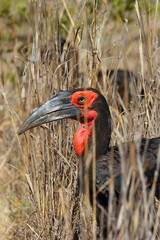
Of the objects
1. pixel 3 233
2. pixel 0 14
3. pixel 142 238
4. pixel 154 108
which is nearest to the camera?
pixel 142 238

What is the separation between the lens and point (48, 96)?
7.32 ft

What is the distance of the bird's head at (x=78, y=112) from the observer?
2.00 m

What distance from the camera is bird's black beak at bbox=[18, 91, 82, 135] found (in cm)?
199

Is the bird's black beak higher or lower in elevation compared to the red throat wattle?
higher

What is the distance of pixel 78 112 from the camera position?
2033 millimetres

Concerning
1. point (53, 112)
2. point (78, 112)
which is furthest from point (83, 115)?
point (53, 112)

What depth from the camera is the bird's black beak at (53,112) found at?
1992 millimetres

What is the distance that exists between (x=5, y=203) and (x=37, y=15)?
4.87ft

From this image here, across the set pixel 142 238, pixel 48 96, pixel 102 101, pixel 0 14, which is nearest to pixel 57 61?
pixel 48 96

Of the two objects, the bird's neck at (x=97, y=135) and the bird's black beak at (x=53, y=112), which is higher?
the bird's black beak at (x=53, y=112)

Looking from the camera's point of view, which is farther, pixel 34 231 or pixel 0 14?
pixel 0 14

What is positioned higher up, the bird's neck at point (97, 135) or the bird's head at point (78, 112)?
the bird's head at point (78, 112)

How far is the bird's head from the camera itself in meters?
2.00

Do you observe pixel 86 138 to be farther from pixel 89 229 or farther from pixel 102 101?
pixel 89 229
